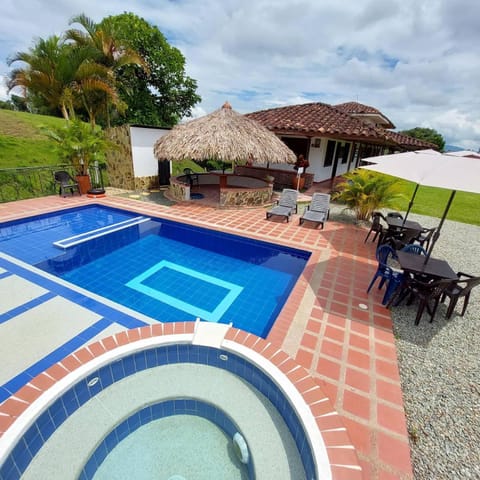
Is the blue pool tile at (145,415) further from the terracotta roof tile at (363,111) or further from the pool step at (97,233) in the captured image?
the terracotta roof tile at (363,111)

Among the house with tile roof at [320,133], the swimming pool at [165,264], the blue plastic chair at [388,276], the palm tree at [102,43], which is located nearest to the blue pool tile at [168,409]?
the swimming pool at [165,264]

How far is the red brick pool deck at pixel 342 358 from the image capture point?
256 centimetres

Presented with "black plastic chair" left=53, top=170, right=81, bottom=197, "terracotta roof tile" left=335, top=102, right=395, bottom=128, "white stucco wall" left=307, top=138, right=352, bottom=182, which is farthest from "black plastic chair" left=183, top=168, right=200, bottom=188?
"terracotta roof tile" left=335, top=102, right=395, bottom=128

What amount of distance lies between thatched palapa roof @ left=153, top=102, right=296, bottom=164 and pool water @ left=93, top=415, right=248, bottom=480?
9.84m

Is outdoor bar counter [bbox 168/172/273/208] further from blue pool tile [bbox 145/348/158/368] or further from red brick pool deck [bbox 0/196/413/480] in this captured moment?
blue pool tile [bbox 145/348/158/368]

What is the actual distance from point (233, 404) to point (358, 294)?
12.0 ft

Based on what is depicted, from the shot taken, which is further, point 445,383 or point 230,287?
point 230,287

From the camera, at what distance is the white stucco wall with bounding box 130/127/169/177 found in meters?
13.1

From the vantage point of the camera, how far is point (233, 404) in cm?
300

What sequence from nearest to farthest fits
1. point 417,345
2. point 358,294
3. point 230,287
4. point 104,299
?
1. point 417,345
2. point 104,299
3. point 358,294
4. point 230,287

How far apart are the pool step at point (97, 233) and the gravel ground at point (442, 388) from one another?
847 centimetres

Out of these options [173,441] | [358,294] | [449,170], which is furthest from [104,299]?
[449,170]

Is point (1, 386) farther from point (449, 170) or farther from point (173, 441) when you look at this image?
point (449, 170)

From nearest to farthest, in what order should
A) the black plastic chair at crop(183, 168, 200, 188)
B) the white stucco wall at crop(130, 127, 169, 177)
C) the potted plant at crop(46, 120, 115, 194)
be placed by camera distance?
the potted plant at crop(46, 120, 115, 194) → the white stucco wall at crop(130, 127, 169, 177) → the black plastic chair at crop(183, 168, 200, 188)
